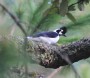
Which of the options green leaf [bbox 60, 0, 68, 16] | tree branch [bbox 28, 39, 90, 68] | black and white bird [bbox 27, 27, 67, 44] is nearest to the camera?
green leaf [bbox 60, 0, 68, 16]

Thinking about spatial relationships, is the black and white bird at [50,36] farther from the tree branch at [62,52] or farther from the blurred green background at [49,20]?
the tree branch at [62,52]

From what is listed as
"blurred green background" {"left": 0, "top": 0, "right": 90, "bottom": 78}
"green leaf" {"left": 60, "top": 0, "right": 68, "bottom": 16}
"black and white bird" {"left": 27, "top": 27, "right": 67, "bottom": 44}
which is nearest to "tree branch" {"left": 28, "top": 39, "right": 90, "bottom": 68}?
"blurred green background" {"left": 0, "top": 0, "right": 90, "bottom": 78}

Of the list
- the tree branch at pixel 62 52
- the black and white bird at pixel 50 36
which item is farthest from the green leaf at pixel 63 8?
the black and white bird at pixel 50 36

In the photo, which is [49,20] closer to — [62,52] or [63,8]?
[62,52]

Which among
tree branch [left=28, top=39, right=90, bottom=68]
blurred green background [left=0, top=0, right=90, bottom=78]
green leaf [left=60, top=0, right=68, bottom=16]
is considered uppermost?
blurred green background [left=0, top=0, right=90, bottom=78]

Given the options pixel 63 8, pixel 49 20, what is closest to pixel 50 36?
pixel 49 20

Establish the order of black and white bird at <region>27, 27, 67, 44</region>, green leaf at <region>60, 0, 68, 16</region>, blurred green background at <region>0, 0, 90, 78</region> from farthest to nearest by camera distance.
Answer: black and white bird at <region>27, 27, 67, 44</region>
blurred green background at <region>0, 0, 90, 78</region>
green leaf at <region>60, 0, 68, 16</region>

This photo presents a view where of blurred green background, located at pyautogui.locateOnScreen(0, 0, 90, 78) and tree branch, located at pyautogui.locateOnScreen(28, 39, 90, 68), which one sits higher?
blurred green background, located at pyautogui.locateOnScreen(0, 0, 90, 78)

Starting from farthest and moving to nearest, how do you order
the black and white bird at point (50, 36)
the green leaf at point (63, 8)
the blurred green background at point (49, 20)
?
the black and white bird at point (50, 36) → the blurred green background at point (49, 20) → the green leaf at point (63, 8)

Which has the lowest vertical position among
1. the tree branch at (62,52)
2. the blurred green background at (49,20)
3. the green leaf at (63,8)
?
the green leaf at (63,8)

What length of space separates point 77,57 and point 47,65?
6.2 inches

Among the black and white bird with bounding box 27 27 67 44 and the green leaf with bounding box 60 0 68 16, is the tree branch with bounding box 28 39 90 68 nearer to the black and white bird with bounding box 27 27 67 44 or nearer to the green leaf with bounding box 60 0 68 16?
the black and white bird with bounding box 27 27 67 44

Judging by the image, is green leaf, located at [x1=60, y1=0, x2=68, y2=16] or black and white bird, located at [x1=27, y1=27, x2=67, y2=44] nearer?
green leaf, located at [x1=60, y1=0, x2=68, y2=16]

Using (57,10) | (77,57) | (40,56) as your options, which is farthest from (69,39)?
(57,10)
